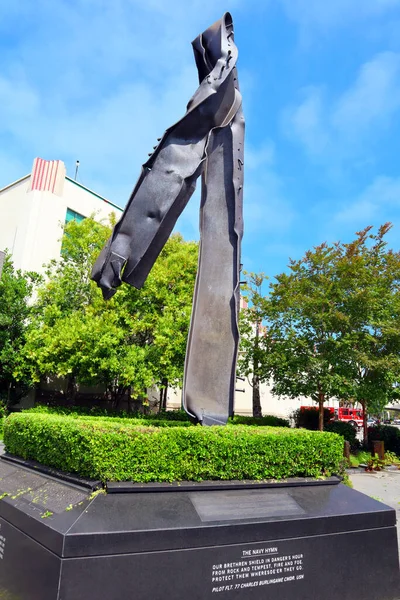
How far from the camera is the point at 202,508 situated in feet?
13.4

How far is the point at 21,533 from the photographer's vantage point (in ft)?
12.7

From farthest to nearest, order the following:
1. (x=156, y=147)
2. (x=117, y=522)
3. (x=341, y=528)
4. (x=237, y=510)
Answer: (x=156, y=147) → (x=341, y=528) → (x=237, y=510) → (x=117, y=522)

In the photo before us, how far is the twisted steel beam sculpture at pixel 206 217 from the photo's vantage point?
17.8 ft

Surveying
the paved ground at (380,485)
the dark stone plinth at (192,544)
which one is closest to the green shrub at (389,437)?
the paved ground at (380,485)

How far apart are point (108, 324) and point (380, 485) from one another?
10090mm

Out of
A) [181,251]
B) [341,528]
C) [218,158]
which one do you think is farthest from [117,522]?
[181,251]

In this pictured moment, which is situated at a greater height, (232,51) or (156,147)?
(232,51)

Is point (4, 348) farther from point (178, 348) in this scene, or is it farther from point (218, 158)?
point (218, 158)

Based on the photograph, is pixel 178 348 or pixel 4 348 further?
pixel 4 348

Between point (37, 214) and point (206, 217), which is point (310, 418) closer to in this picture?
point (37, 214)

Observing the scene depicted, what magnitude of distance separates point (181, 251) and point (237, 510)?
51.4ft

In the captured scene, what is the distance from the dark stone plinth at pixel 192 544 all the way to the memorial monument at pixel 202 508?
1 cm

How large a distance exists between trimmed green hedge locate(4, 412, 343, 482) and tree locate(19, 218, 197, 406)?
10.4 m

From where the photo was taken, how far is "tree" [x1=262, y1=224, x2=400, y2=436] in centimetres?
1631
